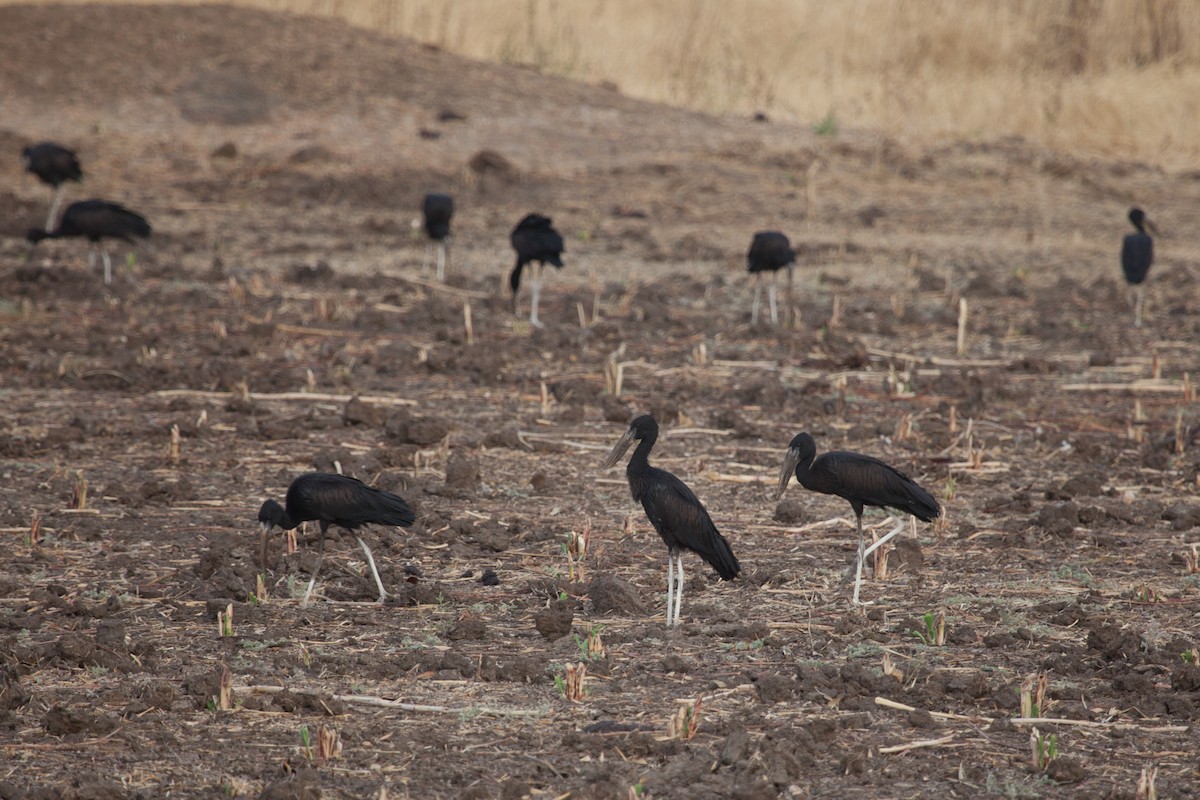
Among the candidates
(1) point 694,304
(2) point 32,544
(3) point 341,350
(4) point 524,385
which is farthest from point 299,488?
(1) point 694,304

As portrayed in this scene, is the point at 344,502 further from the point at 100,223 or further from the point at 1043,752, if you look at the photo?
the point at 100,223

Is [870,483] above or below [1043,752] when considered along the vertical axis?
above

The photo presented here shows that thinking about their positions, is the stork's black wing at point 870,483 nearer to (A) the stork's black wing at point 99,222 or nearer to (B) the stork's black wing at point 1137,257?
(B) the stork's black wing at point 1137,257

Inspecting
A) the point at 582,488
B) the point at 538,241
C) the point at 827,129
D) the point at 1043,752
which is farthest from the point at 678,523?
the point at 827,129

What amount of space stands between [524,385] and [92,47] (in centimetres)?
1550

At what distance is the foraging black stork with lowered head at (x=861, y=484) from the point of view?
669cm

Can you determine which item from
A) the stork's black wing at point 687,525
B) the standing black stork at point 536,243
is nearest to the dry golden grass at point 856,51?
the standing black stork at point 536,243

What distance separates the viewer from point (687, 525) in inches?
244

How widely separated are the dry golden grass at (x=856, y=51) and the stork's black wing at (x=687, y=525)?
19.9m

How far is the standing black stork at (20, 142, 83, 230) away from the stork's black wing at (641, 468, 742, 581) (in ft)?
40.1

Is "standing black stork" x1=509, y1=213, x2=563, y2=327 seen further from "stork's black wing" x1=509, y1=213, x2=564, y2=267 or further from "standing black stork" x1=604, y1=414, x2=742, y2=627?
"standing black stork" x1=604, y1=414, x2=742, y2=627

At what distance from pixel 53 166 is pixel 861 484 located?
12.8 m

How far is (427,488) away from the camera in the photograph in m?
8.43

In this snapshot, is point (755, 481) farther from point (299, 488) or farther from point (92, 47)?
point (92, 47)
